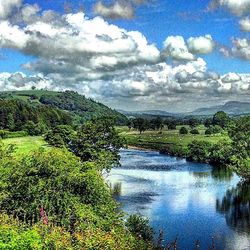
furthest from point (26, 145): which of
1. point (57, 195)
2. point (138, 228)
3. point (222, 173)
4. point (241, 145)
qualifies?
point (57, 195)

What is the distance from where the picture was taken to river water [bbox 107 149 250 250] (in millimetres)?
57494

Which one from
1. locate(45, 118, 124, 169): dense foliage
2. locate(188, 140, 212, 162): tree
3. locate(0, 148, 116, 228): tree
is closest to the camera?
locate(0, 148, 116, 228): tree

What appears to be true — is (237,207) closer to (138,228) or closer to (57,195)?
(138,228)

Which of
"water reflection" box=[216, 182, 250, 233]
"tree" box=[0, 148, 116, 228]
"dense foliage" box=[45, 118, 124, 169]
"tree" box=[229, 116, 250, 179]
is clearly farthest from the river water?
"tree" box=[0, 148, 116, 228]

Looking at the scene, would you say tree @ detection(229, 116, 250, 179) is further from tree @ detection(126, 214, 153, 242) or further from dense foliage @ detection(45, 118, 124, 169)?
tree @ detection(126, 214, 153, 242)

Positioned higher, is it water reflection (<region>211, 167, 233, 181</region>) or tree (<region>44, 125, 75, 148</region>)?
tree (<region>44, 125, 75, 148</region>)

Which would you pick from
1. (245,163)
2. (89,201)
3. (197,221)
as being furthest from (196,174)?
(89,201)

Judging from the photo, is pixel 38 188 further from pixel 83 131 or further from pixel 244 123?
pixel 244 123

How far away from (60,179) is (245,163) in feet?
224

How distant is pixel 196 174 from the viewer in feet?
362

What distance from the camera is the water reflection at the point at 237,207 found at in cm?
6378

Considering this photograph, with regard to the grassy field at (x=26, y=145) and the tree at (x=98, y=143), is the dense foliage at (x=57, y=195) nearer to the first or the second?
the grassy field at (x=26, y=145)

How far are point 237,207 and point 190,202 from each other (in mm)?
7653

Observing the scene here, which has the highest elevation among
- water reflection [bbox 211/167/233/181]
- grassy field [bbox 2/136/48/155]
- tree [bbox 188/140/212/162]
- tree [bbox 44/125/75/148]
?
tree [bbox 44/125/75/148]
